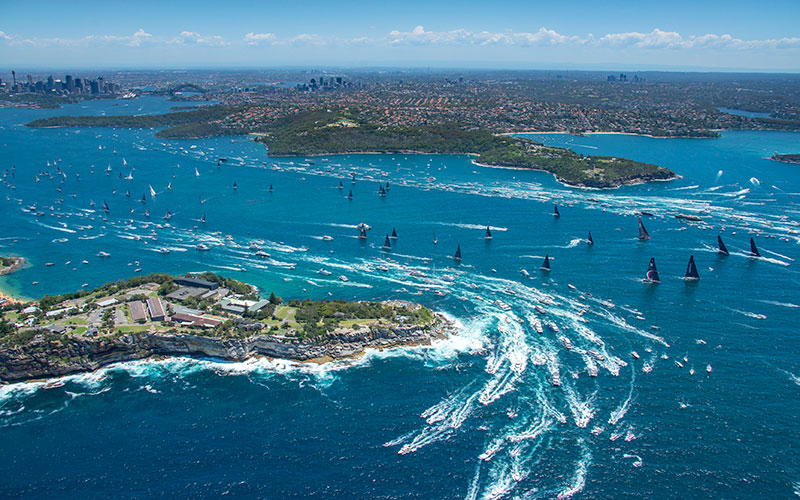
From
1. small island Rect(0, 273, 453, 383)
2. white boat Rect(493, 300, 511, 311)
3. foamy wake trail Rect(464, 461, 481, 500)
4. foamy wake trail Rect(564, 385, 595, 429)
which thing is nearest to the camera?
foamy wake trail Rect(464, 461, 481, 500)

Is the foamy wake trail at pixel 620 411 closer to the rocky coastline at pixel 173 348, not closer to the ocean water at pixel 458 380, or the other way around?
the ocean water at pixel 458 380

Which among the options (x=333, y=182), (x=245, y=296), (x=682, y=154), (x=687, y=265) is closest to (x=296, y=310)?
(x=245, y=296)

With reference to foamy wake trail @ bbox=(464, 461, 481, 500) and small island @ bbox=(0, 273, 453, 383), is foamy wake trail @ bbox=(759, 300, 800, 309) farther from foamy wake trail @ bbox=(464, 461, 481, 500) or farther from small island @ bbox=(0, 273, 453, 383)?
foamy wake trail @ bbox=(464, 461, 481, 500)

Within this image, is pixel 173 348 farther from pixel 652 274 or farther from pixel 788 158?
pixel 788 158

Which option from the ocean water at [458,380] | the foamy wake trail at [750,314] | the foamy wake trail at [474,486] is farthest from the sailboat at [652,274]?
the foamy wake trail at [474,486]

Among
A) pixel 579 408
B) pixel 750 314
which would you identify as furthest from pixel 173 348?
pixel 750 314

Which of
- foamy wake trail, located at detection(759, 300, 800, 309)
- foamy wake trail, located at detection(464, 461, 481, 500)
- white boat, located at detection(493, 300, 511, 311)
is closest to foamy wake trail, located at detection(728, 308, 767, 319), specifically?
foamy wake trail, located at detection(759, 300, 800, 309)
